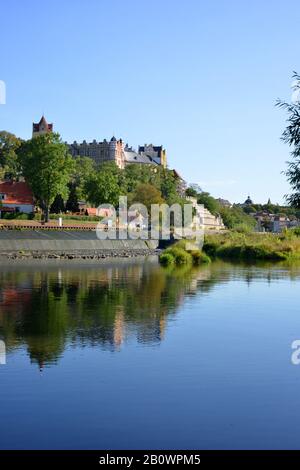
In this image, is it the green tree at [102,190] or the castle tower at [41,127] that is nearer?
the green tree at [102,190]

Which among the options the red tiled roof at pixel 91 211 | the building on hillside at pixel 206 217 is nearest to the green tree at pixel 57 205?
the red tiled roof at pixel 91 211

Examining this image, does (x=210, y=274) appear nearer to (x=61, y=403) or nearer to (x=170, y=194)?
(x=61, y=403)

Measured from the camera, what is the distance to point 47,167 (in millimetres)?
90688

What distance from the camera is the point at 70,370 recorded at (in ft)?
57.6

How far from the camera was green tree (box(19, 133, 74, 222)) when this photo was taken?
3573 inches

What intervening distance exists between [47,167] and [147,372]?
75952 millimetres

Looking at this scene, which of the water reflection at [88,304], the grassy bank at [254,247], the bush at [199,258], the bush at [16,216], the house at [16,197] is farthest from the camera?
the house at [16,197]

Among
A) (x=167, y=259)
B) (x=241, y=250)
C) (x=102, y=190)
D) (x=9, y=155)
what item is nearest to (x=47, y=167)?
(x=102, y=190)

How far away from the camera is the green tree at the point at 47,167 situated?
90.8 metres

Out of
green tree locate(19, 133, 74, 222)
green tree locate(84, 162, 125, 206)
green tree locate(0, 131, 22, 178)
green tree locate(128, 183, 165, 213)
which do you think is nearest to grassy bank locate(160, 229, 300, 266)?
green tree locate(19, 133, 74, 222)

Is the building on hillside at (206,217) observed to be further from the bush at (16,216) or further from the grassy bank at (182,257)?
the grassy bank at (182,257)

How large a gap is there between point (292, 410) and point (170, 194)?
132879 millimetres

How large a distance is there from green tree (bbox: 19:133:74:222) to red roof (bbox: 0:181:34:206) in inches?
414

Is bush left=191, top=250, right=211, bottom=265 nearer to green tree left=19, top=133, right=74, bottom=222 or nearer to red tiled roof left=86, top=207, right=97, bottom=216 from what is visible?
green tree left=19, top=133, right=74, bottom=222
